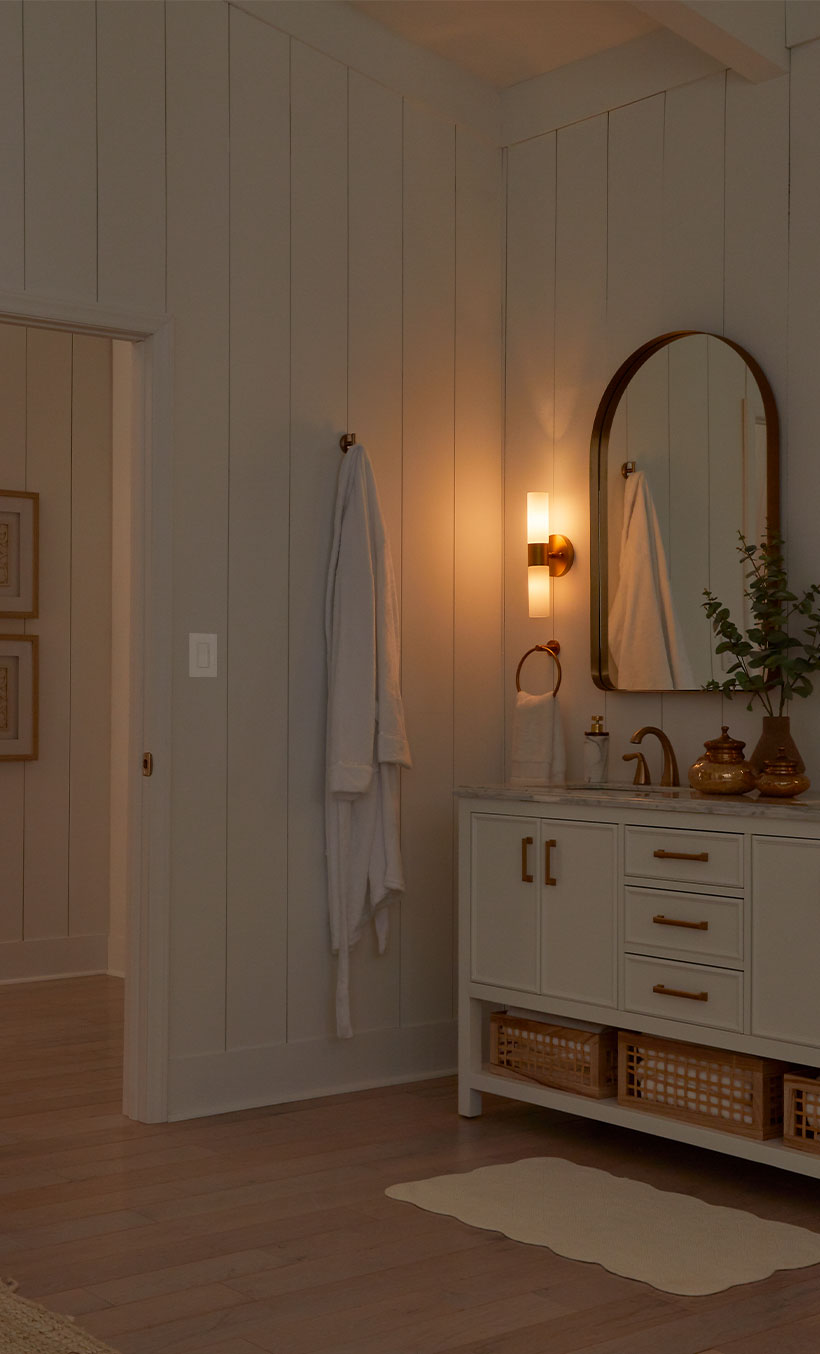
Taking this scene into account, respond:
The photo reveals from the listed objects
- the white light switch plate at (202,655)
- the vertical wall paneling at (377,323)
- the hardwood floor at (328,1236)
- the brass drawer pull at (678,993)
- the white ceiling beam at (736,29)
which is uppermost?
the white ceiling beam at (736,29)

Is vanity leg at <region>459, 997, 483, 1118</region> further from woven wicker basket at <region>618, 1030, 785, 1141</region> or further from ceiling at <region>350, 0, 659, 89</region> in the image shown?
ceiling at <region>350, 0, 659, 89</region>

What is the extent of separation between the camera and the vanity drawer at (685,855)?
294 cm

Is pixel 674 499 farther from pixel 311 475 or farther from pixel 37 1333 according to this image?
pixel 37 1333

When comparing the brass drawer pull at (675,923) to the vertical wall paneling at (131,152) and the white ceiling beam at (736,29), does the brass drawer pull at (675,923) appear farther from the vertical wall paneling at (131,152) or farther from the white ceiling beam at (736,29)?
the white ceiling beam at (736,29)

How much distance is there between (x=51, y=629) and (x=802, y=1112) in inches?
137

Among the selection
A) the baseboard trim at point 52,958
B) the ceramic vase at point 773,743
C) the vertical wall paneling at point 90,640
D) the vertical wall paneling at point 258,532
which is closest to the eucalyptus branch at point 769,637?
the ceramic vase at point 773,743

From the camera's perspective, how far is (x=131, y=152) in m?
3.41

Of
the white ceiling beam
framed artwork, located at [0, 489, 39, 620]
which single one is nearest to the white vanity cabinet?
the white ceiling beam

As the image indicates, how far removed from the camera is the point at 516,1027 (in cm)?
347

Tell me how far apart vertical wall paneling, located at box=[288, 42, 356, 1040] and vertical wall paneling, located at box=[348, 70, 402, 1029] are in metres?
0.06

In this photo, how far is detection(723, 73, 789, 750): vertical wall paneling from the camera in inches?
136

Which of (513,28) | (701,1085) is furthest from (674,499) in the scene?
(701,1085)

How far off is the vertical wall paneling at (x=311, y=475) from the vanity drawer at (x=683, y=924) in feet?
3.13

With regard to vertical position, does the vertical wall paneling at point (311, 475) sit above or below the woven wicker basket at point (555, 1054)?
above
